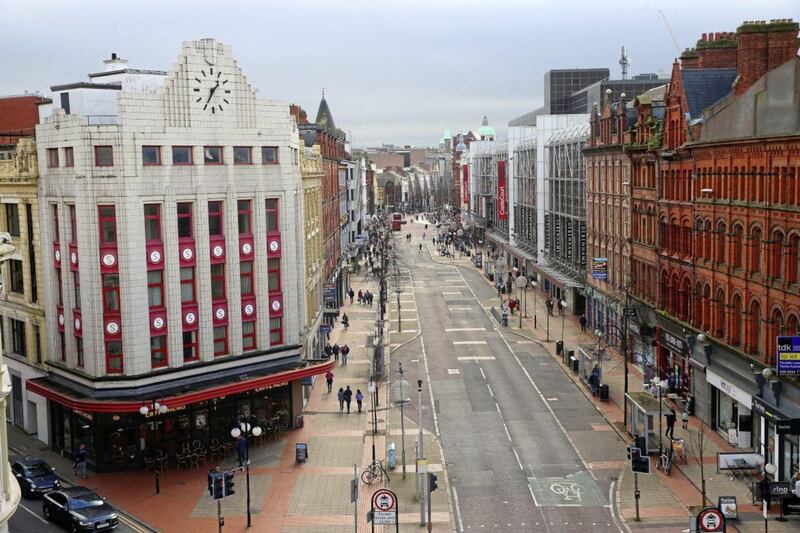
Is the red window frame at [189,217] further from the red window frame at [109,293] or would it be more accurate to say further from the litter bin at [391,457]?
the litter bin at [391,457]

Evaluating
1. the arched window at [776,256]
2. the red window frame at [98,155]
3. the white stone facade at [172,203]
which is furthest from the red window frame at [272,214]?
the arched window at [776,256]

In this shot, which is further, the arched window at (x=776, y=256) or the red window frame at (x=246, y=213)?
the red window frame at (x=246, y=213)

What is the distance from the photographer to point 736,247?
43.9 m

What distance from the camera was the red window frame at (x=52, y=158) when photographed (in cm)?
4316

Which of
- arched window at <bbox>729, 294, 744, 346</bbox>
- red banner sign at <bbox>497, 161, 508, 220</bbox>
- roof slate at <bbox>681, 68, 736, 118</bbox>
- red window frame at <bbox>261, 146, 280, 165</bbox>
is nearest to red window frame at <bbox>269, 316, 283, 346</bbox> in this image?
red window frame at <bbox>261, 146, 280, 165</bbox>

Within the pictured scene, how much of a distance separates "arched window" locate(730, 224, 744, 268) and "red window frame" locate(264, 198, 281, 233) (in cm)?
2224

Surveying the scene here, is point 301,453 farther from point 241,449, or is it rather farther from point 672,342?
point 672,342

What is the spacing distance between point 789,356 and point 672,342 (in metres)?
17.0

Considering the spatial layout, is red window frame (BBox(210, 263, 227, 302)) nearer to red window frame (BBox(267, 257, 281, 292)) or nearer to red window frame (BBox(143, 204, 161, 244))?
red window frame (BBox(267, 257, 281, 292))

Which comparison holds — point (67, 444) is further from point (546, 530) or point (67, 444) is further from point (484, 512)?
point (546, 530)

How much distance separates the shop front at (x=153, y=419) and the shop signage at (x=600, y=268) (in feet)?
91.4

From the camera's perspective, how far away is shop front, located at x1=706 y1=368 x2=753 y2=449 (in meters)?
42.3

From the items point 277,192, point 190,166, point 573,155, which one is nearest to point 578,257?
point 573,155

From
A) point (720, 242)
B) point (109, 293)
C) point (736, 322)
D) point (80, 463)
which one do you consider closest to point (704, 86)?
point (720, 242)
